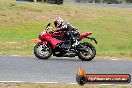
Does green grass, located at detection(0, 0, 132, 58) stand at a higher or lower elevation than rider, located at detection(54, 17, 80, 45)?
lower

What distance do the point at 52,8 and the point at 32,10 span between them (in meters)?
2.26

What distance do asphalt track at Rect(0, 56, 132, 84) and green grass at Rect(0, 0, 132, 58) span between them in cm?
726

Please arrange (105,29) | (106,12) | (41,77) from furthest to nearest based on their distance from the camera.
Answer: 1. (106,12)
2. (105,29)
3. (41,77)

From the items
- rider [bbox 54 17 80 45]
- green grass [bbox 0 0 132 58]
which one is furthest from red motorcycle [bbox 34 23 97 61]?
green grass [bbox 0 0 132 58]

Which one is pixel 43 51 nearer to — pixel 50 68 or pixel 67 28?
pixel 67 28

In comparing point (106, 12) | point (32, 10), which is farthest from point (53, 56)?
point (106, 12)

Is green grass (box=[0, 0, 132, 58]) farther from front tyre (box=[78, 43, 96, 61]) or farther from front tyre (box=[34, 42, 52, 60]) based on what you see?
front tyre (box=[78, 43, 96, 61])

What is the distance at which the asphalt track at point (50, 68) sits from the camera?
39.7 feet

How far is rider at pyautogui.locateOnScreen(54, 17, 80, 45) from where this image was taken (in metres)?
16.2

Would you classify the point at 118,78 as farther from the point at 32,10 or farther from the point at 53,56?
the point at 32,10

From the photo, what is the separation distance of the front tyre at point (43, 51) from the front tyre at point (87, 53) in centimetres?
108

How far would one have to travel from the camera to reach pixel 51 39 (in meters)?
16.3

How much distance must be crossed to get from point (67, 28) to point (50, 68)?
8.89 feet

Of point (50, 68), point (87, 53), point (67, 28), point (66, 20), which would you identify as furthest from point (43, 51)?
point (66, 20)
